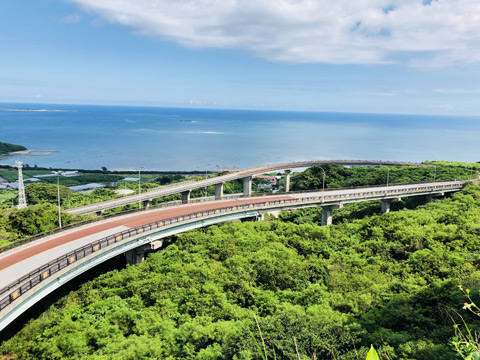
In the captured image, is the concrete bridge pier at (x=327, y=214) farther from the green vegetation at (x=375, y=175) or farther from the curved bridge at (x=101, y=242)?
the green vegetation at (x=375, y=175)

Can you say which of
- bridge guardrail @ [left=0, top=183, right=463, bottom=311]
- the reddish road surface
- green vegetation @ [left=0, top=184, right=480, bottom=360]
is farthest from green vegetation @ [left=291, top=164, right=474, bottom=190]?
green vegetation @ [left=0, top=184, right=480, bottom=360]

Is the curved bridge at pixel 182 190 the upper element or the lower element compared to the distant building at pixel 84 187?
upper

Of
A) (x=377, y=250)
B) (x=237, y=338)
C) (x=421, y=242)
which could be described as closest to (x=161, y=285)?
(x=237, y=338)

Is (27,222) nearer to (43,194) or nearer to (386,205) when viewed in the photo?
(43,194)

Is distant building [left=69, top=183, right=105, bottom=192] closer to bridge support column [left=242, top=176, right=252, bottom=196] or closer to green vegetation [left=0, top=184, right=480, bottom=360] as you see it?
bridge support column [left=242, top=176, right=252, bottom=196]

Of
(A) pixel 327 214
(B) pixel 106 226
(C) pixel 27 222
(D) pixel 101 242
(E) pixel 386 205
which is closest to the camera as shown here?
(D) pixel 101 242

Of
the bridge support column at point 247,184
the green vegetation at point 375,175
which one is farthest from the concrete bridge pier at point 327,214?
the green vegetation at point 375,175

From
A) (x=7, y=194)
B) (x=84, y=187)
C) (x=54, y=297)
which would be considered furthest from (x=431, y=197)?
(x=7, y=194)
